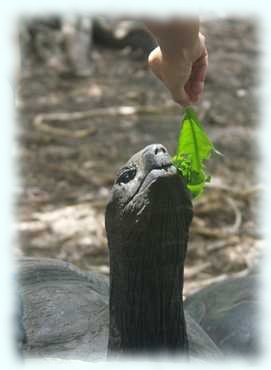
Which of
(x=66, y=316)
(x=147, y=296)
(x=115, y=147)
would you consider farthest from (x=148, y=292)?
(x=115, y=147)

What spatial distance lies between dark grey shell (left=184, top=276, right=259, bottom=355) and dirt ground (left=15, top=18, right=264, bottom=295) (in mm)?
550

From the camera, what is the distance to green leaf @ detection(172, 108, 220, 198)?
1892mm

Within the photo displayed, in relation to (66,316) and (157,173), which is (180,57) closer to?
(157,173)

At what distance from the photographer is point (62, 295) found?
86.4 inches

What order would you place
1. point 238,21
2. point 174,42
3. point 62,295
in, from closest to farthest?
point 174,42 < point 62,295 < point 238,21

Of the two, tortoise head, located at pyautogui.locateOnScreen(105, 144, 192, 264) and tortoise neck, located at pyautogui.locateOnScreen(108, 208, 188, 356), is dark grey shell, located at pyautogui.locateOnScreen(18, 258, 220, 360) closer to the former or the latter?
tortoise neck, located at pyautogui.locateOnScreen(108, 208, 188, 356)

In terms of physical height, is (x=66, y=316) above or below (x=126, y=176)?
below

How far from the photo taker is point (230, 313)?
8.15ft

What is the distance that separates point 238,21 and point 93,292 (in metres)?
6.02

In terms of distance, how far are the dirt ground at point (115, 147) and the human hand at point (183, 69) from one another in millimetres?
1629

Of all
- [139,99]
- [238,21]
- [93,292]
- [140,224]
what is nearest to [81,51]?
[139,99]

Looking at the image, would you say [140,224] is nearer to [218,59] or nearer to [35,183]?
[35,183]

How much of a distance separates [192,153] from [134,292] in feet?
1.08

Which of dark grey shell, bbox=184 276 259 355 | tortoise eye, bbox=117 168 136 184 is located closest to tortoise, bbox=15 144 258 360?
tortoise eye, bbox=117 168 136 184
